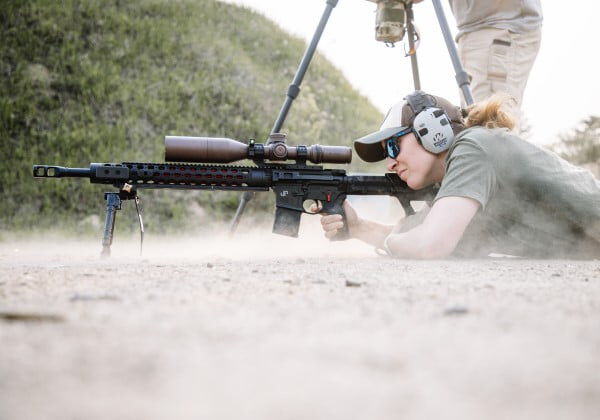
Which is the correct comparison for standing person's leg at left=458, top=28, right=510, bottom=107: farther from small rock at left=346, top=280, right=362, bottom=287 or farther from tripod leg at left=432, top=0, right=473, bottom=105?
small rock at left=346, top=280, right=362, bottom=287

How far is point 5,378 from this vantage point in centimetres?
69

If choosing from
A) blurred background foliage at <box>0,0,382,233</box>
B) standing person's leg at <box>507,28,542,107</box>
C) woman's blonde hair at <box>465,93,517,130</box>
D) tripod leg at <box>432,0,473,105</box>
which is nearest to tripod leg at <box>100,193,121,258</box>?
woman's blonde hair at <box>465,93,517,130</box>

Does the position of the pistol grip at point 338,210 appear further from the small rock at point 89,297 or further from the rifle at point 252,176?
the small rock at point 89,297

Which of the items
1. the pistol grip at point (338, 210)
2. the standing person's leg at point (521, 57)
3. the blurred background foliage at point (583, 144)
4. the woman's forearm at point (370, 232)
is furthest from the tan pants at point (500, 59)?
the blurred background foliage at point (583, 144)

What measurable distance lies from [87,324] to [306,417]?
55cm

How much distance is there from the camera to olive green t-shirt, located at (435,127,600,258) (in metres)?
2.51

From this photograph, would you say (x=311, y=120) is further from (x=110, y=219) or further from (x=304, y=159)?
(x=110, y=219)

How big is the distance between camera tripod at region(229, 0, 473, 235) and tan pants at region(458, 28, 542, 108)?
449 millimetres

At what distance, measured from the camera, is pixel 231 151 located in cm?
290

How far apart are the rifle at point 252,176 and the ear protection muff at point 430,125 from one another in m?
0.43

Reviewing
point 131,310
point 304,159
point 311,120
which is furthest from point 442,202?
point 311,120

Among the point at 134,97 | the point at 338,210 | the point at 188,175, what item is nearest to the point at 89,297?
the point at 188,175

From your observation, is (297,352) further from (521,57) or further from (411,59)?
(411,59)

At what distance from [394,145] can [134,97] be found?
4879mm
